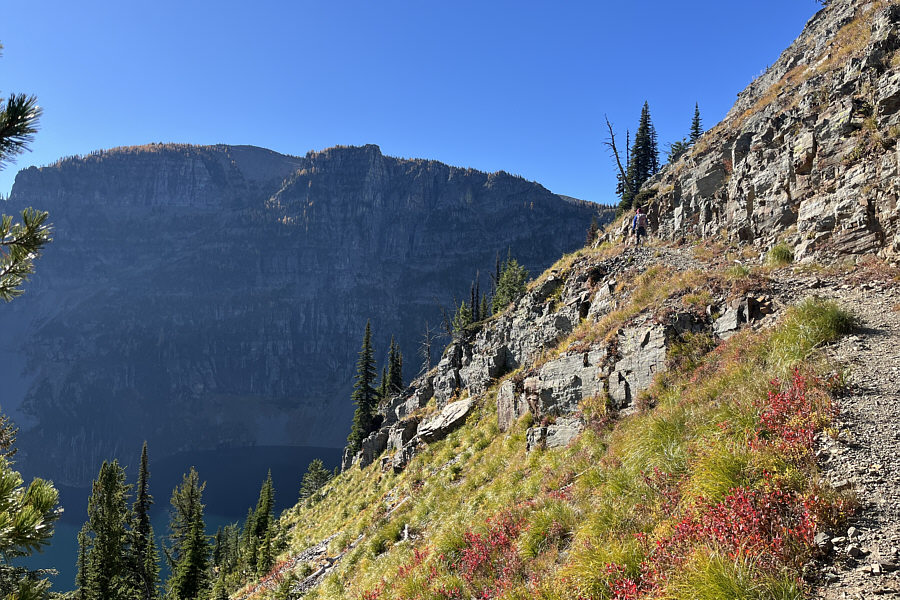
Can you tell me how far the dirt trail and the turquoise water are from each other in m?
126

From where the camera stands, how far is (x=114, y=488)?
2883cm

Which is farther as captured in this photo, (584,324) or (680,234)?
(680,234)

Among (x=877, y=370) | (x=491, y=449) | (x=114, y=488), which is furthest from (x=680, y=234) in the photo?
(x=114, y=488)

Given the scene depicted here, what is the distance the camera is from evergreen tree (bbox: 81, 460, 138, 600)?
26938 millimetres

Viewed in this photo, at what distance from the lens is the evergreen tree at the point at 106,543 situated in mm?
26938

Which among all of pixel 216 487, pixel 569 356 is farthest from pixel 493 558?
pixel 216 487

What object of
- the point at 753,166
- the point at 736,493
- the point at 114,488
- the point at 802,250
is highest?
the point at 753,166

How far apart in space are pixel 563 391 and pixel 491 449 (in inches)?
139

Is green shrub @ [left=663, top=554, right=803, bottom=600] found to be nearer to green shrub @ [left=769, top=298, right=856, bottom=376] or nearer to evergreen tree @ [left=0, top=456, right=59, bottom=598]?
green shrub @ [left=769, top=298, right=856, bottom=376]

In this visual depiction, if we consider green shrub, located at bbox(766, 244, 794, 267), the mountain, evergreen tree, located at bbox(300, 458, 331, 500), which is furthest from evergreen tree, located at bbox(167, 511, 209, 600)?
green shrub, located at bbox(766, 244, 794, 267)

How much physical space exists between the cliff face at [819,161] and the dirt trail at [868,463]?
6368 mm

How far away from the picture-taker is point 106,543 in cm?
2741

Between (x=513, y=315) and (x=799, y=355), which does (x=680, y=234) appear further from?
(x=799, y=355)

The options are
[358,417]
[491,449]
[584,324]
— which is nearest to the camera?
[491,449]
